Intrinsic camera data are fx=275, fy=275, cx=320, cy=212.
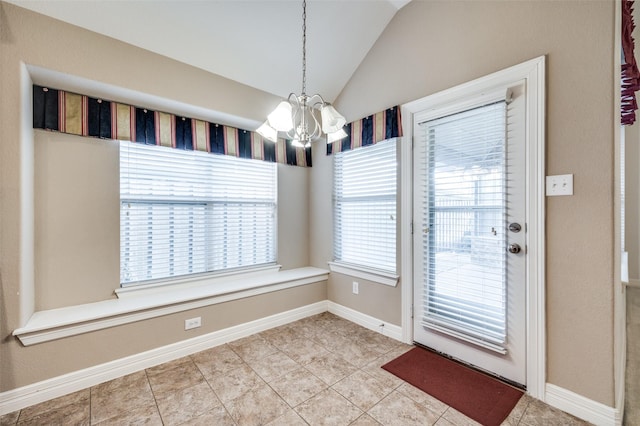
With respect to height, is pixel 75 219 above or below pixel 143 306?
above

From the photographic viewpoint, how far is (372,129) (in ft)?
9.42

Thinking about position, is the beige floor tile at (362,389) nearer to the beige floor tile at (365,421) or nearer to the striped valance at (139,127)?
the beige floor tile at (365,421)

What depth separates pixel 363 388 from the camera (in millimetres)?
1954

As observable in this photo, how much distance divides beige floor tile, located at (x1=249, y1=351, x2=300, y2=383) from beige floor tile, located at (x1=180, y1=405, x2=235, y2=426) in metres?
0.39

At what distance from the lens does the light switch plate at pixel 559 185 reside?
1705 mm

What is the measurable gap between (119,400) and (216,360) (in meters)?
0.68

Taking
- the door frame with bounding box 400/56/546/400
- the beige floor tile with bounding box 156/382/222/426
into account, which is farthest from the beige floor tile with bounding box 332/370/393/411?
the door frame with bounding box 400/56/546/400

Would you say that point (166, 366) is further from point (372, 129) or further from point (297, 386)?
point (372, 129)

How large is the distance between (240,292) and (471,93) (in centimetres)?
271

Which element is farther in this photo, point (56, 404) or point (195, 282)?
point (195, 282)

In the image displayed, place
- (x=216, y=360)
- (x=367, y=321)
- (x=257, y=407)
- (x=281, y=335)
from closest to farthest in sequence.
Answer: (x=257, y=407), (x=216, y=360), (x=281, y=335), (x=367, y=321)

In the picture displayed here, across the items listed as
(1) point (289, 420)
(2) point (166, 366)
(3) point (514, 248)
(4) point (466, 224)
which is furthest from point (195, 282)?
(3) point (514, 248)

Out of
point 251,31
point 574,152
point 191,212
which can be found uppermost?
point 251,31

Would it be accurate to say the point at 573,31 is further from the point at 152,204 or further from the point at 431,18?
the point at 152,204
